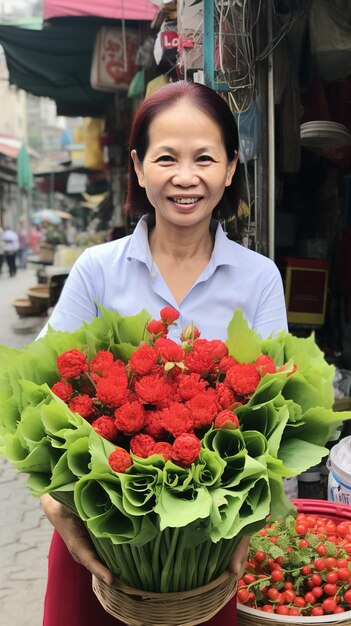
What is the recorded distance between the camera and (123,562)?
1356 millimetres

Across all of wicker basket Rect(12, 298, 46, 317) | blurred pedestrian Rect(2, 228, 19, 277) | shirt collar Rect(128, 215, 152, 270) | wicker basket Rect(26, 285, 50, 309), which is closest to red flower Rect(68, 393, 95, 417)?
shirt collar Rect(128, 215, 152, 270)

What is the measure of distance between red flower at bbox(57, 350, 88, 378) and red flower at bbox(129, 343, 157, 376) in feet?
0.35

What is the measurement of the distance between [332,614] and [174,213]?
A: 124 cm

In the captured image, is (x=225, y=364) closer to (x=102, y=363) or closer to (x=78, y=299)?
(x=102, y=363)

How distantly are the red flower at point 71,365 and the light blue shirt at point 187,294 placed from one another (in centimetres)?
44

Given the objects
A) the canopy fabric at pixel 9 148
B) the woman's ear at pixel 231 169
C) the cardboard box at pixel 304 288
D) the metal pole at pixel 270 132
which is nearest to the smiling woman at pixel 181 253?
the woman's ear at pixel 231 169

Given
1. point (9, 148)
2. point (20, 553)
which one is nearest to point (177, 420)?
point (20, 553)

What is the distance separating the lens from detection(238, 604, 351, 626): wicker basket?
184 cm

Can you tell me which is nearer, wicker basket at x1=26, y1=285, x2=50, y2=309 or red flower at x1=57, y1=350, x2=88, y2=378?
red flower at x1=57, y1=350, x2=88, y2=378

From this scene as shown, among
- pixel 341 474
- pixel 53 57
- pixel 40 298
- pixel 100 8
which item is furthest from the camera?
pixel 40 298

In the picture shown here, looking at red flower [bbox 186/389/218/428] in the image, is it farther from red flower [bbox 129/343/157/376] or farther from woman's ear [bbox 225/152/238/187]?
woman's ear [bbox 225/152/238/187]

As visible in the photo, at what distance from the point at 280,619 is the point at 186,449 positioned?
3.07 ft

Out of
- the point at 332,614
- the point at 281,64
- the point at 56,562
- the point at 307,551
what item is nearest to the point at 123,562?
the point at 56,562

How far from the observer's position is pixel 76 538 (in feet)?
4.73
